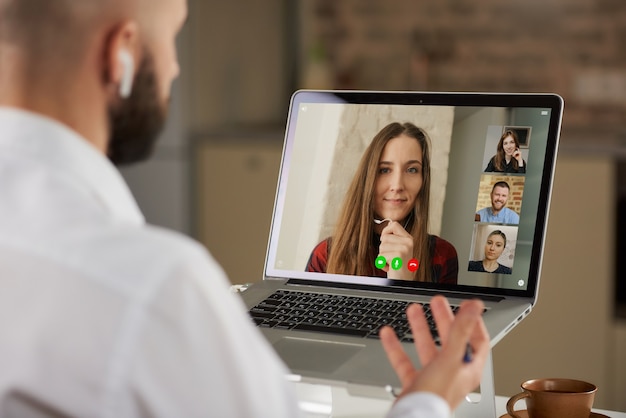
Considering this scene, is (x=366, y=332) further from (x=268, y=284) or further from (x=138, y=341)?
(x=138, y=341)

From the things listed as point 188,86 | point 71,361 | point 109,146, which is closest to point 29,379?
point 71,361

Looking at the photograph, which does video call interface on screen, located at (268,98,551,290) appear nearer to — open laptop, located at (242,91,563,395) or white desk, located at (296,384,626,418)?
open laptop, located at (242,91,563,395)

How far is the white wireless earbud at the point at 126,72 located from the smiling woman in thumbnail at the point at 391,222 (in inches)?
25.5

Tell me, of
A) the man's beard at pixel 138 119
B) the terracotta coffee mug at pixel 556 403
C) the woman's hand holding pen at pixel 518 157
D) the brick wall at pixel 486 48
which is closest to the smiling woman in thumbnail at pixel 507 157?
the woman's hand holding pen at pixel 518 157

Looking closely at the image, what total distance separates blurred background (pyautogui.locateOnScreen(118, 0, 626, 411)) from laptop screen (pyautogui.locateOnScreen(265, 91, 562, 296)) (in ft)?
5.77

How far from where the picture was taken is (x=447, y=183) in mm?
1383

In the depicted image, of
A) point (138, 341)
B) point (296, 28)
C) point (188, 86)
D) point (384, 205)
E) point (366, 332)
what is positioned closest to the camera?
point (138, 341)

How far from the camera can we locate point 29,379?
67 cm

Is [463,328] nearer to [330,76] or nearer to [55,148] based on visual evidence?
[55,148]

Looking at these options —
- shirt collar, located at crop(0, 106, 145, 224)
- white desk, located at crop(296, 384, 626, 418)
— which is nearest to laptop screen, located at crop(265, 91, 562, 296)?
white desk, located at crop(296, 384, 626, 418)

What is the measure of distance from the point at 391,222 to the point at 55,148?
72 cm

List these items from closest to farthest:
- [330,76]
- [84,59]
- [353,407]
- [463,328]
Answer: [84,59] → [463,328] → [353,407] → [330,76]

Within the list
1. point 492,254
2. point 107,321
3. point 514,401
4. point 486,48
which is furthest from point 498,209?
point 486,48

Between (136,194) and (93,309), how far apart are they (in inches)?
122
